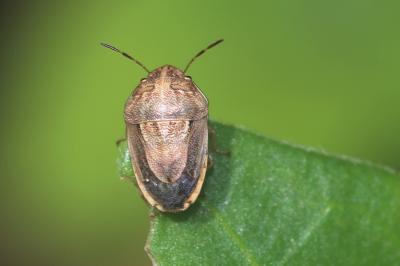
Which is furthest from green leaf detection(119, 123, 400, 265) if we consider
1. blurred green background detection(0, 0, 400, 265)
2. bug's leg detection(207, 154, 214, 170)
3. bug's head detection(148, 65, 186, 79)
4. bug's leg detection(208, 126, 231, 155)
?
blurred green background detection(0, 0, 400, 265)

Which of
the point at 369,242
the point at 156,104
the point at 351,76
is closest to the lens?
the point at 369,242

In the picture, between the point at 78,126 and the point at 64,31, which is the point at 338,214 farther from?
the point at 64,31

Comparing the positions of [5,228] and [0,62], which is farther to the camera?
[0,62]

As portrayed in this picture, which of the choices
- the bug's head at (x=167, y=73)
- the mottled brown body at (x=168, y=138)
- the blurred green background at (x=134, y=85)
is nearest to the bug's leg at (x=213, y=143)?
the mottled brown body at (x=168, y=138)

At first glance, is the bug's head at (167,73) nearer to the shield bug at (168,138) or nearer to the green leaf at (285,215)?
the shield bug at (168,138)

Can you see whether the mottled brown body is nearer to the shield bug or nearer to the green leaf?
the shield bug

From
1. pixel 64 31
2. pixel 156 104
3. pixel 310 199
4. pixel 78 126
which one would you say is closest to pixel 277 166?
pixel 310 199

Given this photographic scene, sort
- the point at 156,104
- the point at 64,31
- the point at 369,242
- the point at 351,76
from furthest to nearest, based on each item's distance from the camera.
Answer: the point at 64,31
the point at 351,76
the point at 156,104
the point at 369,242
